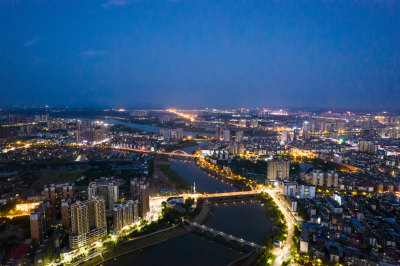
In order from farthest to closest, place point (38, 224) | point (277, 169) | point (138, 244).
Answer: point (277, 169)
point (138, 244)
point (38, 224)

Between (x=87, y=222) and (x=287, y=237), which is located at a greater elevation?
(x=87, y=222)

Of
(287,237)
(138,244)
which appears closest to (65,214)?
(138,244)

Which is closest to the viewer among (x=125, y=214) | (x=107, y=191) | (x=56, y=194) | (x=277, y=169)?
(x=125, y=214)

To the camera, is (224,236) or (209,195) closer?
(224,236)

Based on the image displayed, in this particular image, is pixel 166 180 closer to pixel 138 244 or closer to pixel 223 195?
pixel 223 195

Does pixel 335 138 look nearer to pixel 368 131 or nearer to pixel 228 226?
pixel 368 131

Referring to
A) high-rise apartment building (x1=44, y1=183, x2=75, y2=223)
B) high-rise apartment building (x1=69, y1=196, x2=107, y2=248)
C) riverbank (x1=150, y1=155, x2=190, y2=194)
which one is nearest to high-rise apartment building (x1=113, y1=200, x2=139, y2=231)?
high-rise apartment building (x1=69, y1=196, x2=107, y2=248)

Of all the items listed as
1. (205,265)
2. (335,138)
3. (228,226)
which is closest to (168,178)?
(228,226)

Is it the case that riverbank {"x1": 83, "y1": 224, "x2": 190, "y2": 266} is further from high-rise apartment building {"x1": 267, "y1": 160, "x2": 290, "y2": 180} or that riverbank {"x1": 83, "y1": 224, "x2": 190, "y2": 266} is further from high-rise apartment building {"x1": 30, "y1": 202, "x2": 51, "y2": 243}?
high-rise apartment building {"x1": 267, "y1": 160, "x2": 290, "y2": 180}
